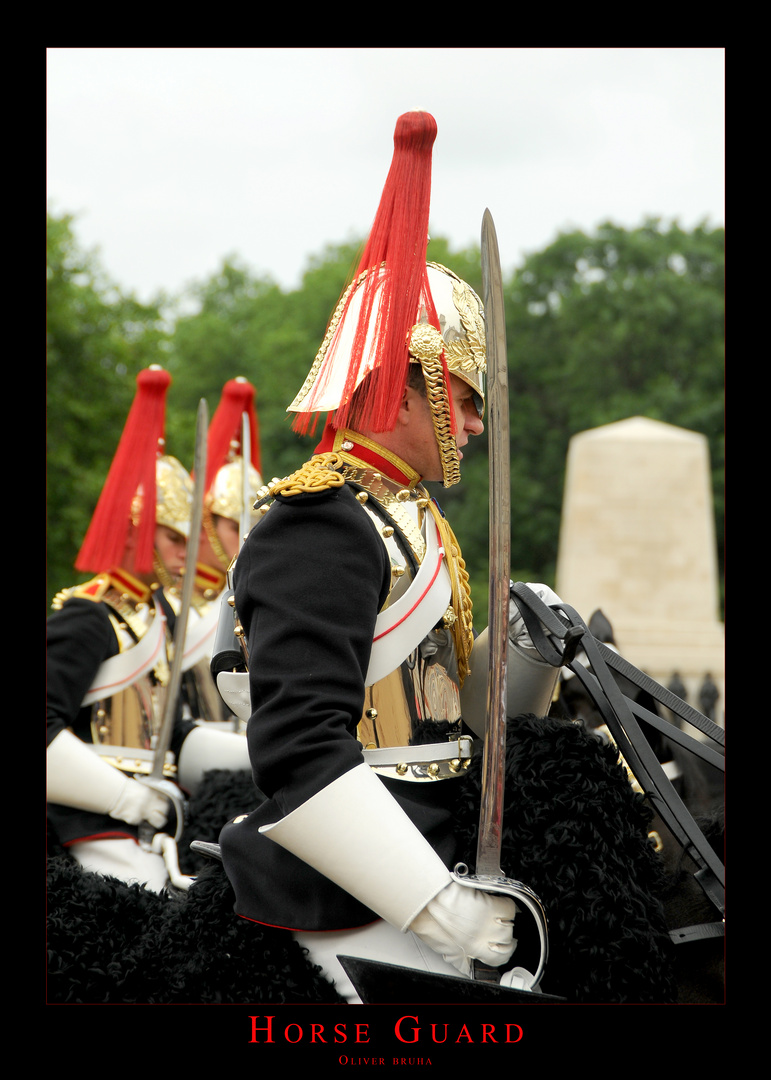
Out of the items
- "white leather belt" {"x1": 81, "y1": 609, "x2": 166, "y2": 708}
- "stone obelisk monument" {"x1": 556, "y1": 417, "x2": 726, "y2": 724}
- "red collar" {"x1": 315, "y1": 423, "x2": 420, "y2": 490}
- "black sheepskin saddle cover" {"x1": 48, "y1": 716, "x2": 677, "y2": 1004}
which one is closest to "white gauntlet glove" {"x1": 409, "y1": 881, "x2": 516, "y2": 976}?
"black sheepskin saddle cover" {"x1": 48, "y1": 716, "x2": 677, "y2": 1004}

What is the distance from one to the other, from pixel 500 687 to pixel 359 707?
0.26m

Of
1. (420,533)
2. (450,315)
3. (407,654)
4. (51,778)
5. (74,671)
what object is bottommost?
(51,778)

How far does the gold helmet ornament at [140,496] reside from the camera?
187 inches

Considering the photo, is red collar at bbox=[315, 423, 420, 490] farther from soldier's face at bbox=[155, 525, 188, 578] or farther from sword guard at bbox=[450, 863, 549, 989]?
soldier's face at bbox=[155, 525, 188, 578]

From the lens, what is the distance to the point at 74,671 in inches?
159

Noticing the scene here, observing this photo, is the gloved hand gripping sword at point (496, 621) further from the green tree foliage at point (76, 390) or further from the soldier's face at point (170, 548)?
the green tree foliage at point (76, 390)

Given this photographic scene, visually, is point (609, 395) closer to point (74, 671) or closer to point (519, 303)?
point (519, 303)

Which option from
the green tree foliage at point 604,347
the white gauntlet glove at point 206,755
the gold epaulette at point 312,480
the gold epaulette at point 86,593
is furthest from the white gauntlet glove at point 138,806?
the green tree foliage at point 604,347

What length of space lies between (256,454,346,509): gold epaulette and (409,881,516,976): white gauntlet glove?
77cm

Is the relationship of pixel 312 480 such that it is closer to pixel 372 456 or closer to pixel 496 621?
pixel 372 456

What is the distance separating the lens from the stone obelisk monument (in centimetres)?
1347

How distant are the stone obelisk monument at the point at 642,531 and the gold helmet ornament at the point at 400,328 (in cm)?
1097
